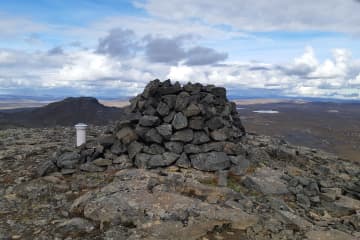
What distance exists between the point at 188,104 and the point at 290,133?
12701 centimetres

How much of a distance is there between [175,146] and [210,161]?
157 cm

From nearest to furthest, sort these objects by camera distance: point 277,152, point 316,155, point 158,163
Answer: point 158,163 → point 277,152 → point 316,155

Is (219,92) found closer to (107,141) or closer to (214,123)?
(214,123)

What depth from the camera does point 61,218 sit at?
12914 millimetres

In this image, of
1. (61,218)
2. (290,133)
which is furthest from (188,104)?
(290,133)

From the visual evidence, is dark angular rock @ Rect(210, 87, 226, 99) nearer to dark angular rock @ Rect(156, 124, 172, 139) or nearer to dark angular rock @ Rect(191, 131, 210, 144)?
dark angular rock @ Rect(191, 131, 210, 144)

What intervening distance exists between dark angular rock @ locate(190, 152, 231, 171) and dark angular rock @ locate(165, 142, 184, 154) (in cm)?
57

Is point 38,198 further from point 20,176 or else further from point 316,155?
point 316,155

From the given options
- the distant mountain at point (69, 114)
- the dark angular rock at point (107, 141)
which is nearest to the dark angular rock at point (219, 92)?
the dark angular rock at point (107, 141)

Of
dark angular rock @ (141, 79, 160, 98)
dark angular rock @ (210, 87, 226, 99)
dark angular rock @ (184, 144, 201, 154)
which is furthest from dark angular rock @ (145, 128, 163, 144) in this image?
dark angular rock @ (210, 87, 226, 99)

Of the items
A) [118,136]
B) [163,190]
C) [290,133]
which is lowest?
[290,133]

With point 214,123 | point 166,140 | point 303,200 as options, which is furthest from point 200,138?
point 303,200

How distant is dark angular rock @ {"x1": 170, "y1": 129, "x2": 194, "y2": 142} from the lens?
1630 centimetres

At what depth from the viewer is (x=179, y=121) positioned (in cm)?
1636
